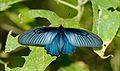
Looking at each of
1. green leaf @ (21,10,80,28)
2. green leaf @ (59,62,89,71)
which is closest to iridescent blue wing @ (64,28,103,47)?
green leaf @ (21,10,80,28)

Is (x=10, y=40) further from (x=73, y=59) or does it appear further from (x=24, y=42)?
(x=73, y=59)

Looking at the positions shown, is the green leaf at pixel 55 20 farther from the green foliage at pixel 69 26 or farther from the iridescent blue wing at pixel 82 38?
the iridescent blue wing at pixel 82 38

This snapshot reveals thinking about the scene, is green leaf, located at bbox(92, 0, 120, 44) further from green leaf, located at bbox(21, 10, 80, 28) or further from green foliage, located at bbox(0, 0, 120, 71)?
green leaf, located at bbox(21, 10, 80, 28)

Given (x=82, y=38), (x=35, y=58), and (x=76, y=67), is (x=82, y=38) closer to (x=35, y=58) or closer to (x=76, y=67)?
(x=35, y=58)

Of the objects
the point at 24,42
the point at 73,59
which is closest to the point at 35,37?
the point at 24,42

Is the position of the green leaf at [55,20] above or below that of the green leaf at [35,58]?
above

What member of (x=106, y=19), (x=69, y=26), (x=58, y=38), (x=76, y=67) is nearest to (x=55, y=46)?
(x=58, y=38)

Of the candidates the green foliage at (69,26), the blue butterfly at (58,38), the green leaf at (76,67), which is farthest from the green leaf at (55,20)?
the green leaf at (76,67)

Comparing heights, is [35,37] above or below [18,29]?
above
